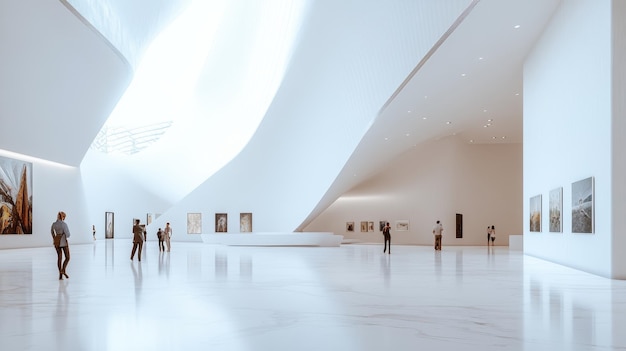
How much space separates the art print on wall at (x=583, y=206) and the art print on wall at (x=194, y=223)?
28782 millimetres

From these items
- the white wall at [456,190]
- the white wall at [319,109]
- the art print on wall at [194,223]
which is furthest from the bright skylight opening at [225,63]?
the white wall at [456,190]

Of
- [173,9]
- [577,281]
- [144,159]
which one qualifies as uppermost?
[173,9]

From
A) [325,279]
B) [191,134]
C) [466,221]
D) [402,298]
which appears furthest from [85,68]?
[466,221]

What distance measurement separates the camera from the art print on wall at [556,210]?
16.4 meters

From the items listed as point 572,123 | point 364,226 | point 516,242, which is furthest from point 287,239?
point 572,123

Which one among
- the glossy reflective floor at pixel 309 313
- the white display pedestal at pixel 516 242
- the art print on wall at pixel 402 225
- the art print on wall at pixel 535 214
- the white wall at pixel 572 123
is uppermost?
the white wall at pixel 572 123

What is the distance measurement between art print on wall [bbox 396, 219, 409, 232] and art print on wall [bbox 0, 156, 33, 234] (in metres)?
23.5

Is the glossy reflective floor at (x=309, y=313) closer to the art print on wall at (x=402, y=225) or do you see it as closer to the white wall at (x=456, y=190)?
the white wall at (x=456, y=190)

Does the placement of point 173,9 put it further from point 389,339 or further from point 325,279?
point 389,339

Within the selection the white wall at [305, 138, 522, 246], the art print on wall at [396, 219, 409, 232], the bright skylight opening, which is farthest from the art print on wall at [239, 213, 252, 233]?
the art print on wall at [396, 219, 409, 232]

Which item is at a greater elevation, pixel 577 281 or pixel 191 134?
pixel 191 134

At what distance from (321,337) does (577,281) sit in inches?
320

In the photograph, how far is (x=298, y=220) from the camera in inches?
1447

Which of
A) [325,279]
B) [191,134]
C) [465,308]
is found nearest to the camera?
[465,308]
